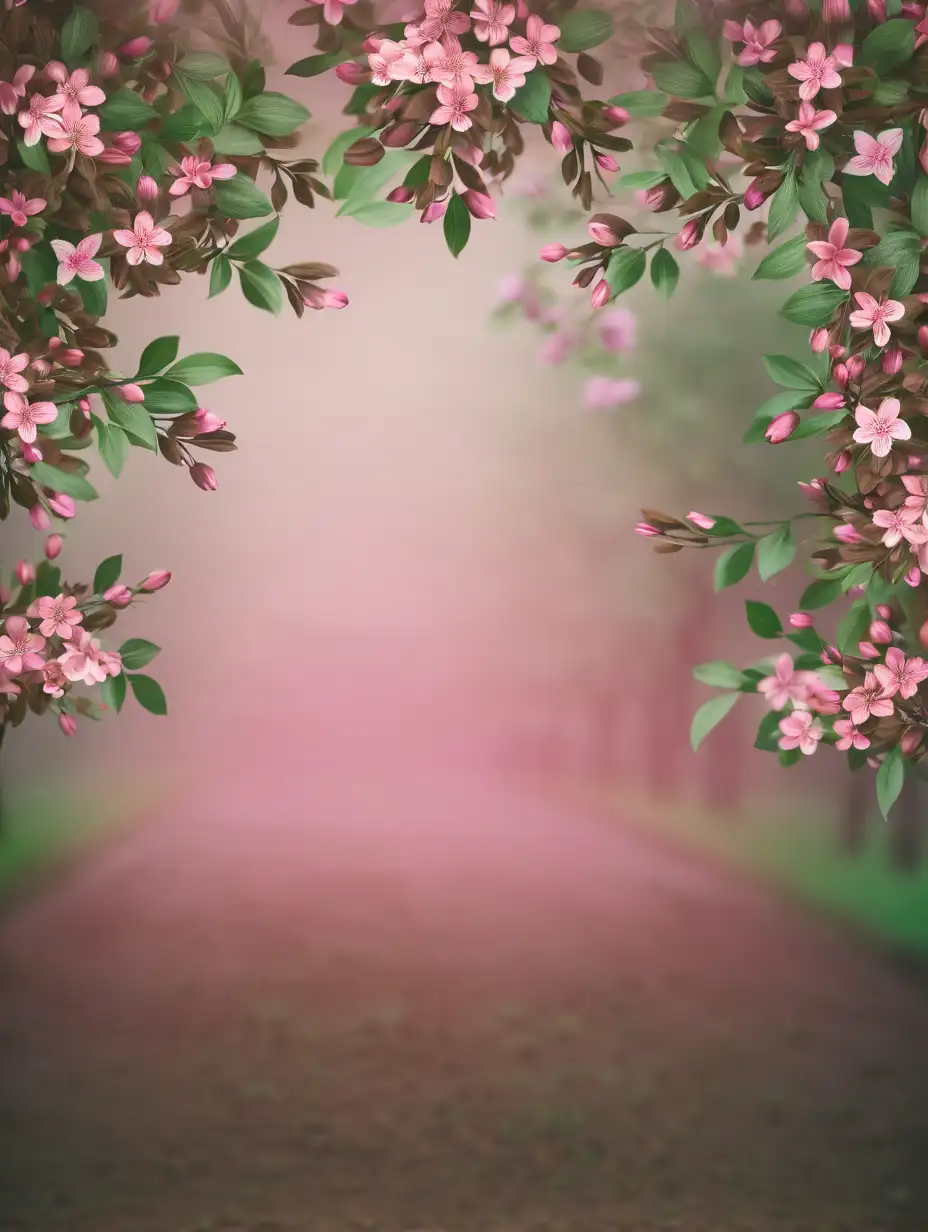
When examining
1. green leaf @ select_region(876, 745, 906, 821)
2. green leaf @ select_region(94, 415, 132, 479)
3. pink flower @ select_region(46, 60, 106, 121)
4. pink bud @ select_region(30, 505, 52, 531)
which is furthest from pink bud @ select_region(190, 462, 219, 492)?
green leaf @ select_region(876, 745, 906, 821)

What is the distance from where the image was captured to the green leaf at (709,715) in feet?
4.52

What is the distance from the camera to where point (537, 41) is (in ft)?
3.86

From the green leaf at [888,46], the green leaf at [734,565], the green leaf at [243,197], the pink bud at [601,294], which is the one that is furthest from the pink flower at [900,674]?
the green leaf at [243,197]

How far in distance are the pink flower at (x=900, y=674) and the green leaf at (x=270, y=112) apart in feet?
3.05

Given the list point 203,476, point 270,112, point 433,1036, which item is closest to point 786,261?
point 270,112

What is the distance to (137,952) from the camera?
4.62 ft

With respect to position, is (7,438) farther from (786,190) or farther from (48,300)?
(786,190)

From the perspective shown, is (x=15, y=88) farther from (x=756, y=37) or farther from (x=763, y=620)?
(x=763, y=620)

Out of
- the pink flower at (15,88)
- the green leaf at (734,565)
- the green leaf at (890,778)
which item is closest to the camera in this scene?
the pink flower at (15,88)

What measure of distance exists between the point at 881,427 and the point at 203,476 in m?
0.81

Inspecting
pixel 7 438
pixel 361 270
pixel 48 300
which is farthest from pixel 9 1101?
pixel 361 270

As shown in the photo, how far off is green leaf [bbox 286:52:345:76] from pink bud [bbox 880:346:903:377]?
0.73 metres

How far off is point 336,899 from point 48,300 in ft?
2.79

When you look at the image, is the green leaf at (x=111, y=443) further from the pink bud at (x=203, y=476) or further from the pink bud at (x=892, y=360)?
the pink bud at (x=892, y=360)
